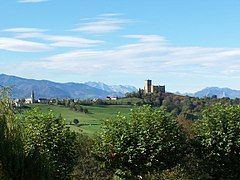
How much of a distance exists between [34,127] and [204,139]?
10173 millimetres

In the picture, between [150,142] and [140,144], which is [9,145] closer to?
[140,144]

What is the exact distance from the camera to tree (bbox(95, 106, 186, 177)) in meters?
27.2

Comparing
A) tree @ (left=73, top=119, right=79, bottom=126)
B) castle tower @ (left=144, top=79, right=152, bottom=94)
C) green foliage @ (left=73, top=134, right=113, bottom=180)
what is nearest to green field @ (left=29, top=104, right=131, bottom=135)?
tree @ (left=73, top=119, right=79, bottom=126)

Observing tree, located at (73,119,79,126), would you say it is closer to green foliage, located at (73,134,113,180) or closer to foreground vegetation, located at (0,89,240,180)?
green foliage, located at (73,134,113,180)

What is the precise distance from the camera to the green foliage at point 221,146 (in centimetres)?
2775

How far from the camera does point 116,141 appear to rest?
27.7 m

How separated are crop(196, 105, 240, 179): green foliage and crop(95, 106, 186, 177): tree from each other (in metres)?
1.38

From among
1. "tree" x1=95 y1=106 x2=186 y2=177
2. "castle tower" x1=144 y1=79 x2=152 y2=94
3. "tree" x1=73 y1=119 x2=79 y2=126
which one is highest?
"castle tower" x1=144 y1=79 x2=152 y2=94

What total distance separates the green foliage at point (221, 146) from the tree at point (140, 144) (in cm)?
138

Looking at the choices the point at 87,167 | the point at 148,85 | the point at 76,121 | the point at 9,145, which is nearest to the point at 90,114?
the point at 76,121

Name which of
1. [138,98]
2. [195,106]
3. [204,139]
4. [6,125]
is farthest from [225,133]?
[138,98]

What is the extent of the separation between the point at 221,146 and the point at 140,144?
16.0ft

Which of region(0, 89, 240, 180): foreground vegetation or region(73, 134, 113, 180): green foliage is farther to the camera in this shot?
region(73, 134, 113, 180): green foliage

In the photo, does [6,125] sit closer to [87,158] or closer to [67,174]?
[67,174]
